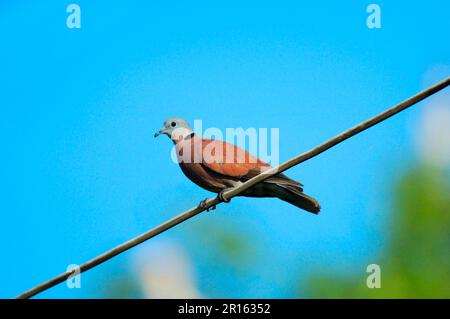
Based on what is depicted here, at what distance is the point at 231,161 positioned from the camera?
6.83 m

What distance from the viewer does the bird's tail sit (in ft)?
20.1

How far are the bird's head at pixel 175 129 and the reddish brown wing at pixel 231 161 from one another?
48 centimetres

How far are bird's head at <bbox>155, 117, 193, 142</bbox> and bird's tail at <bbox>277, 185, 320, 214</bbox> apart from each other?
1.53m

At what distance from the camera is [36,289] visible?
4113mm

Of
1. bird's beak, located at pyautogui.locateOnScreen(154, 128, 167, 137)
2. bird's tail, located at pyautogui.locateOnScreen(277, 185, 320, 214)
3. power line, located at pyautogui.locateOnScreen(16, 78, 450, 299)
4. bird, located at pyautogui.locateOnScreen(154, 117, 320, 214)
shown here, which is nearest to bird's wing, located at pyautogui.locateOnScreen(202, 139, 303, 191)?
bird, located at pyautogui.locateOnScreen(154, 117, 320, 214)

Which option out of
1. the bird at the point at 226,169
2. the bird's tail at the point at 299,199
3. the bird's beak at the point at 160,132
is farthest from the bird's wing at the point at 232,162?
the bird's beak at the point at 160,132

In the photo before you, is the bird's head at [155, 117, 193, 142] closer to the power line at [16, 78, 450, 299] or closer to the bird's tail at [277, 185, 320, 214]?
the bird's tail at [277, 185, 320, 214]

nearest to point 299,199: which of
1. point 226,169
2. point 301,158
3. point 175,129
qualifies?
point 226,169

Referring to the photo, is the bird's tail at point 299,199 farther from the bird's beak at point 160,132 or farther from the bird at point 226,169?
the bird's beak at point 160,132

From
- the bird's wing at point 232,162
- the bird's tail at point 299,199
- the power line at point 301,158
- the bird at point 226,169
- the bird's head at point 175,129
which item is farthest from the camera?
the bird's head at point 175,129

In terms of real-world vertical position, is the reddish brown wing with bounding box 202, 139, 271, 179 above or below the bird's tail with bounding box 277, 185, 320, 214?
above

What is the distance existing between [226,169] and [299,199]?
868mm

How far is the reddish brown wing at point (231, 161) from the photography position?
266 inches
